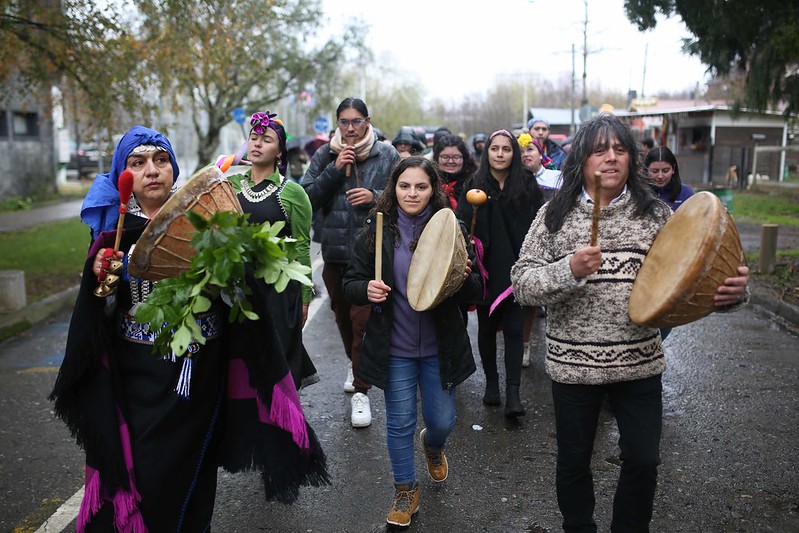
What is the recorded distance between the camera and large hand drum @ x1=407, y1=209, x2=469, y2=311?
336cm

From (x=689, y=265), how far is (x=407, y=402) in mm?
1614

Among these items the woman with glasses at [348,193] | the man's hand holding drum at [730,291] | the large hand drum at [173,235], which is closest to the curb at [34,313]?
the woman with glasses at [348,193]

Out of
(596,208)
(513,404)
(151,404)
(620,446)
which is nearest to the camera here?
(596,208)

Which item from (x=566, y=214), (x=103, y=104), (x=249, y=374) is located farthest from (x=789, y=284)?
(x=103, y=104)

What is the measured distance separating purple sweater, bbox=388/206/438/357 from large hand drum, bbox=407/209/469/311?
0.09 meters

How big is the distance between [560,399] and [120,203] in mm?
1945

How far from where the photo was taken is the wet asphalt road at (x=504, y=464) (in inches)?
149

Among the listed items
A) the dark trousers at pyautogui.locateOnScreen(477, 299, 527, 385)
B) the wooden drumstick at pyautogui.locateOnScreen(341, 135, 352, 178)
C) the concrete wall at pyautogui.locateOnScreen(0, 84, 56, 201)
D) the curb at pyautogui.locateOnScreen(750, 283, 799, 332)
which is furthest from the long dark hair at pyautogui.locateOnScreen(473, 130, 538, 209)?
the concrete wall at pyautogui.locateOnScreen(0, 84, 56, 201)

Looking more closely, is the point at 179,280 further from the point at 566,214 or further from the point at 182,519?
the point at 566,214

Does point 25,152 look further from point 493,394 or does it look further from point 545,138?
point 493,394

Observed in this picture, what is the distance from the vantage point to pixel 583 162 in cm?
304

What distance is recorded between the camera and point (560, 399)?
121 inches

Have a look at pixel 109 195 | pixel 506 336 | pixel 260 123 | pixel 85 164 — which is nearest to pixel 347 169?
pixel 260 123

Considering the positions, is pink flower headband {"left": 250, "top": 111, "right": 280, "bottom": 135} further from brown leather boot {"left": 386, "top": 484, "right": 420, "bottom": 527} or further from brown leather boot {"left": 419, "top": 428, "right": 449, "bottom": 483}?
brown leather boot {"left": 386, "top": 484, "right": 420, "bottom": 527}
